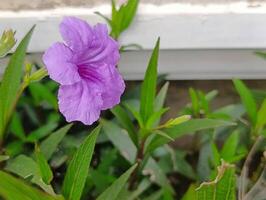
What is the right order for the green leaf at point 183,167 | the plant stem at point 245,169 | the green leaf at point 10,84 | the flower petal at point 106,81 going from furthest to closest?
the green leaf at point 183,167 < the plant stem at point 245,169 < the green leaf at point 10,84 < the flower petal at point 106,81

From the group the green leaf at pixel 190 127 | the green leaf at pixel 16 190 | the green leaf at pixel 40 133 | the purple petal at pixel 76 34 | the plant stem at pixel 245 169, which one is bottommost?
the green leaf at pixel 40 133

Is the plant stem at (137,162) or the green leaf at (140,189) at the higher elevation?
the plant stem at (137,162)

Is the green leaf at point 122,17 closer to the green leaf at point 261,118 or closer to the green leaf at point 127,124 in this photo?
the green leaf at point 127,124

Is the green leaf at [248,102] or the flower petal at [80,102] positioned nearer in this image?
the flower petal at [80,102]

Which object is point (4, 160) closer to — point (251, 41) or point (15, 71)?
point (15, 71)

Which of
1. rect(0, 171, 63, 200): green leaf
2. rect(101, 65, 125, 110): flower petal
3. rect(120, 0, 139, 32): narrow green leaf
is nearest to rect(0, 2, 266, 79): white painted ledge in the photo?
rect(120, 0, 139, 32): narrow green leaf

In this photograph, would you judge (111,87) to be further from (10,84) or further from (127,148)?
(127,148)

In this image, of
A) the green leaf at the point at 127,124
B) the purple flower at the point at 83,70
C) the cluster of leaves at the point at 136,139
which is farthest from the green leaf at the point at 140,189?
the purple flower at the point at 83,70

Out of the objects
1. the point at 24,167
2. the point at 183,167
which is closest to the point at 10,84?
the point at 24,167

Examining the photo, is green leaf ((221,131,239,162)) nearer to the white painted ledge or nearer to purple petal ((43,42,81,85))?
the white painted ledge
